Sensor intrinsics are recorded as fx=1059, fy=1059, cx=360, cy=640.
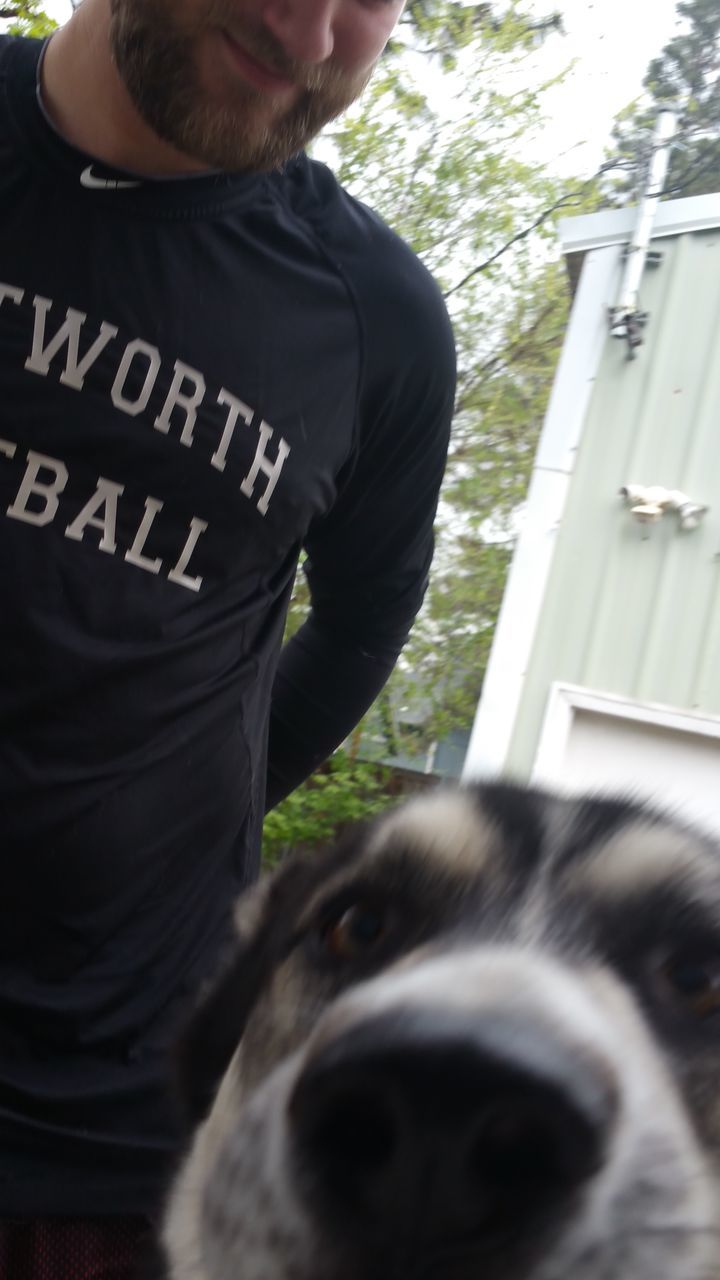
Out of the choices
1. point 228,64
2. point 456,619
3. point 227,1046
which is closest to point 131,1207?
point 227,1046

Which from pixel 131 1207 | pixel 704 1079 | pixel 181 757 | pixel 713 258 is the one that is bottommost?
pixel 131 1207

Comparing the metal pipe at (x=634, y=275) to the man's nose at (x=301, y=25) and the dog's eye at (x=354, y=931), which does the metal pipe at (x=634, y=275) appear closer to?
the man's nose at (x=301, y=25)

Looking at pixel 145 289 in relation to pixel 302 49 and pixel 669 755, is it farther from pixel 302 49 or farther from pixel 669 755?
pixel 669 755

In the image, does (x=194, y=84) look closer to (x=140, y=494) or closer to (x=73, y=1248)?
(x=140, y=494)

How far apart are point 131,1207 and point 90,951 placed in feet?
1.57

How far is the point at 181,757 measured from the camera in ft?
7.10

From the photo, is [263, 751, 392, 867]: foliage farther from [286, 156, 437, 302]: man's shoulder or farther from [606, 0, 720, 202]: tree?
[286, 156, 437, 302]: man's shoulder

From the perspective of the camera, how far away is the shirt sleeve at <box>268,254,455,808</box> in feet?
8.18

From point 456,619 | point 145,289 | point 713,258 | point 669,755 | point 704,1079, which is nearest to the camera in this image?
point 704,1079

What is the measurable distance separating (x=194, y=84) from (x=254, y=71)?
14cm

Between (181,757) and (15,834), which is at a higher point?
(181,757)

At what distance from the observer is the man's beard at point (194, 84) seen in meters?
2.06

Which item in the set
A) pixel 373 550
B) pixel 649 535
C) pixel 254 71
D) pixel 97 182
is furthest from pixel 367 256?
pixel 649 535

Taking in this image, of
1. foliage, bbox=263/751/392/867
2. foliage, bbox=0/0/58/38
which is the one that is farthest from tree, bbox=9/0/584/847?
foliage, bbox=0/0/58/38
